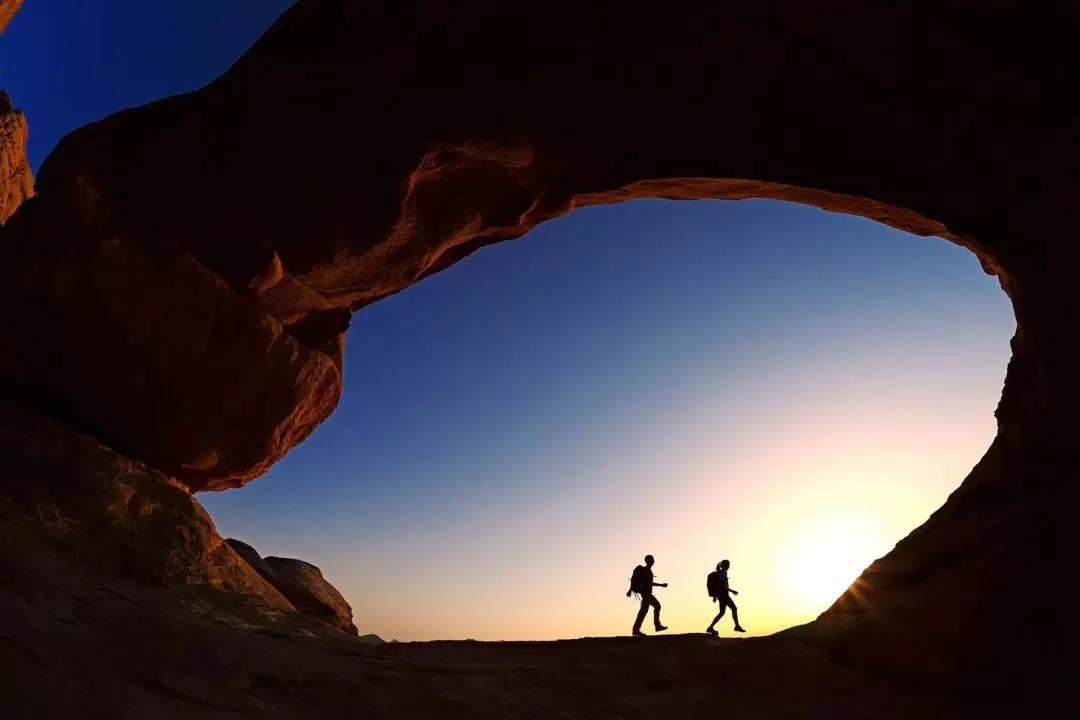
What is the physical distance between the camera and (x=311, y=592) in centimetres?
1831

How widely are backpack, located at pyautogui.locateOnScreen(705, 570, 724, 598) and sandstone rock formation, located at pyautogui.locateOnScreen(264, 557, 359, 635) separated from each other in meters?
9.47

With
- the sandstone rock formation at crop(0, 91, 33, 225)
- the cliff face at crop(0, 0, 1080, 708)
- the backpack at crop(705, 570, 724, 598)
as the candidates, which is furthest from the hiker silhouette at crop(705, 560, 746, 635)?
the sandstone rock formation at crop(0, 91, 33, 225)

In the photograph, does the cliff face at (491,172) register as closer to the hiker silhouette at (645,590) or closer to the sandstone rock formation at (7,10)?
the hiker silhouette at (645,590)

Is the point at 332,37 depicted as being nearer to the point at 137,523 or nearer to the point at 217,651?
the point at 137,523

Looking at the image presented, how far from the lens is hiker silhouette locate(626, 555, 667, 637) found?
1516 centimetres

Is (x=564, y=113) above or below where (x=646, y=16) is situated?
below

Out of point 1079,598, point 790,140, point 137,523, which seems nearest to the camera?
point 1079,598

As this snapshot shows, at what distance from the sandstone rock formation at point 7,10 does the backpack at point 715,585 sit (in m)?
27.9

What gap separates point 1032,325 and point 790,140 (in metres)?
4.34

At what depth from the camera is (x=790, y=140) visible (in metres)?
10.4

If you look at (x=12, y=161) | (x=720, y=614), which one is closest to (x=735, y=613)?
(x=720, y=614)

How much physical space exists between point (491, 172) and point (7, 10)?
71.1 ft

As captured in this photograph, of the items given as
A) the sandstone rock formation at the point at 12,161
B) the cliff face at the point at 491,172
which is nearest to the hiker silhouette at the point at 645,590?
the cliff face at the point at 491,172

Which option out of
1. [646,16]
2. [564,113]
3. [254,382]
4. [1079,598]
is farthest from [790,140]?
[254,382]
